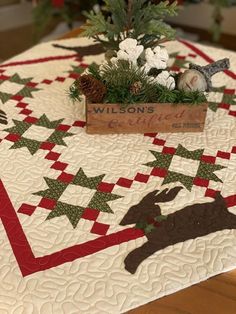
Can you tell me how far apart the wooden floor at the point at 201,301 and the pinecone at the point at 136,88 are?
0.49m

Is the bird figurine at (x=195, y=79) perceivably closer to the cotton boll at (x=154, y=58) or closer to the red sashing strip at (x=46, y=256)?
the cotton boll at (x=154, y=58)

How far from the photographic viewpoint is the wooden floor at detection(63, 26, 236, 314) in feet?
2.44

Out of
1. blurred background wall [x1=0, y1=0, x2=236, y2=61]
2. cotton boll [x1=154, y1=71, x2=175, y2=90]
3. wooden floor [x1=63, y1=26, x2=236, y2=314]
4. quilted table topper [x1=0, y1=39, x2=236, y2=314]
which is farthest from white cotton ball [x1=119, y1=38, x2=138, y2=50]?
blurred background wall [x1=0, y1=0, x2=236, y2=61]

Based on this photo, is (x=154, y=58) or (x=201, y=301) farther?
(x=154, y=58)

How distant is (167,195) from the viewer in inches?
36.9

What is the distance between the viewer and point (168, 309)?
0.75 meters

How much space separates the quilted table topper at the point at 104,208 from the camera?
760 millimetres

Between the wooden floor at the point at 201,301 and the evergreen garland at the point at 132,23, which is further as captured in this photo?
the evergreen garland at the point at 132,23

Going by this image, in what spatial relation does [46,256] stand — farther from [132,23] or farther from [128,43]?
[132,23]

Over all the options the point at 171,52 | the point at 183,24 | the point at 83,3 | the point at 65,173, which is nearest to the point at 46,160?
the point at 65,173

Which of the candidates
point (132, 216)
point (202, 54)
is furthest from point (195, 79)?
point (202, 54)

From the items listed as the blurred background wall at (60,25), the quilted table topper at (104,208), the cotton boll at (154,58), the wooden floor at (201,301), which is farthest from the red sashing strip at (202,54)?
the blurred background wall at (60,25)

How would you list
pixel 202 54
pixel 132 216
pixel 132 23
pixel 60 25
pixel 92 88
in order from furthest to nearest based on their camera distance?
pixel 60 25 → pixel 202 54 → pixel 132 23 → pixel 92 88 → pixel 132 216

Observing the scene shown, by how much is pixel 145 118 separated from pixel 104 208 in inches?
12.0
